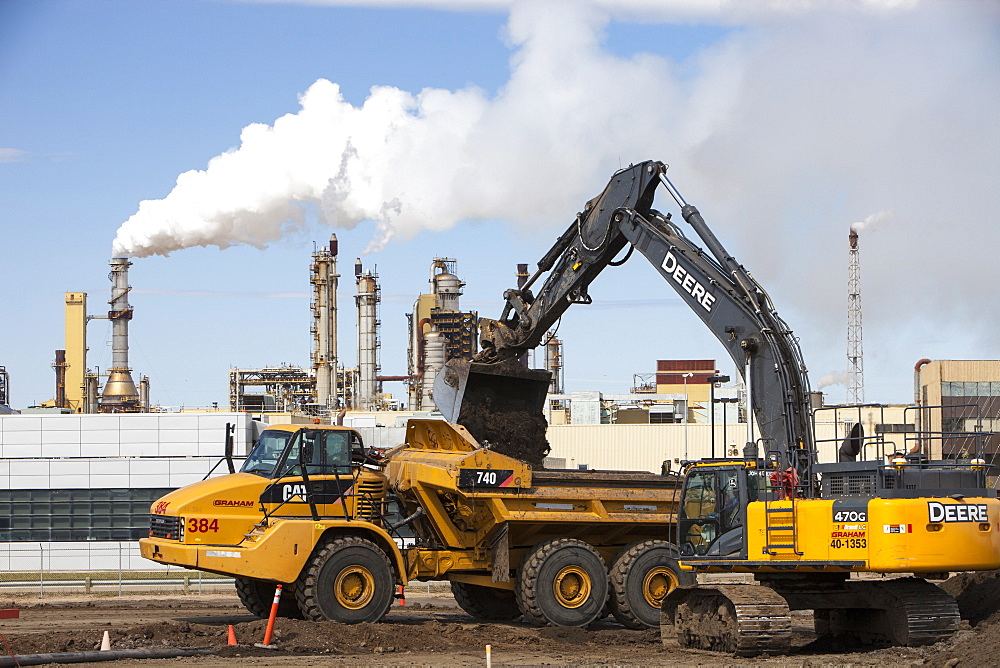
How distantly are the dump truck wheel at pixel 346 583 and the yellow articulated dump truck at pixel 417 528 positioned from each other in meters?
0.02

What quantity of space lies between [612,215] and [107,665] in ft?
A: 32.6

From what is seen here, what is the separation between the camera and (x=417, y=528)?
20031 millimetres

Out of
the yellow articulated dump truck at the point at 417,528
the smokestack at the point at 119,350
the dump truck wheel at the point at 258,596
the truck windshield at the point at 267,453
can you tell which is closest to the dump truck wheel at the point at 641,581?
the yellow articulated dump truck at the point at 417,528

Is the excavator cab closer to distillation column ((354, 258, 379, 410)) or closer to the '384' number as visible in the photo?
the '384' number

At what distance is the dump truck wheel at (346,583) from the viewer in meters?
17.7

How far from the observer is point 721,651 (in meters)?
15.7

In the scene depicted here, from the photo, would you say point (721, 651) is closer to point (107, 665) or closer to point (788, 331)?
point (788, 331)

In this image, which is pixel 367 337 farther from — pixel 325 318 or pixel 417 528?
pixel 417 528

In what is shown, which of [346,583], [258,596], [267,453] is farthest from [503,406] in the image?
[258,596]

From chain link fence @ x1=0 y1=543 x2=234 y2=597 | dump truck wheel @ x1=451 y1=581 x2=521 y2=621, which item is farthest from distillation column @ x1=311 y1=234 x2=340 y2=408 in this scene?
dump truck wheel @ x1=451 y1=581 x2=521 y2=621

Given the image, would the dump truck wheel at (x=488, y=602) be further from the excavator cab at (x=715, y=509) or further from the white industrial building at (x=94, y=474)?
the white industrial building at (x=94, y=474)

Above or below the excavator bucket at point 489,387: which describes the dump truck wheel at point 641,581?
below

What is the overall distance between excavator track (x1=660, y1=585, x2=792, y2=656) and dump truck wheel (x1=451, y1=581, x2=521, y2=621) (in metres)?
4.85

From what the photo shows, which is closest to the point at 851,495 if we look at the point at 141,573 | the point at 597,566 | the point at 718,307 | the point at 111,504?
the point at 718,307
